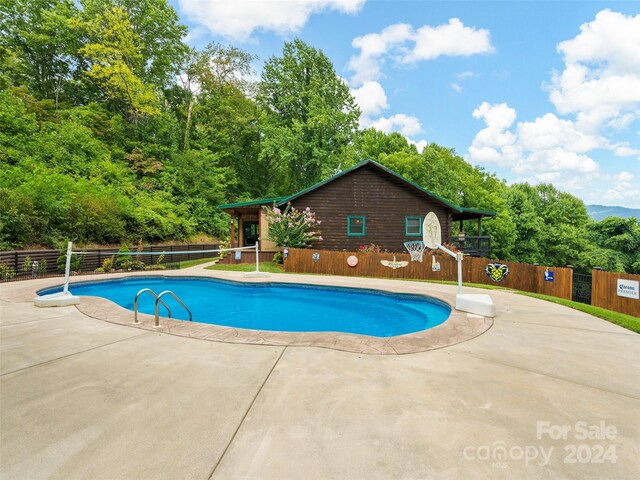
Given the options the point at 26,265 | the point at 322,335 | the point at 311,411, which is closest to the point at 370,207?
the point at 322,335

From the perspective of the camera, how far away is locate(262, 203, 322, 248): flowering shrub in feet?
51.9

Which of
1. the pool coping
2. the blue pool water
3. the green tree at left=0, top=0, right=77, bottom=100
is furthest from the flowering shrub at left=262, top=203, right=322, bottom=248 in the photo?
the green tree at left=0, top=0, right=77, bottom=100

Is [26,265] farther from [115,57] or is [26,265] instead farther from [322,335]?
[115,57]

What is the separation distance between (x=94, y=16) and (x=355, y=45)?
2111 centimetres

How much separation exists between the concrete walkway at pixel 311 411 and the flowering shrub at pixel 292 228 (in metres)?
11.4

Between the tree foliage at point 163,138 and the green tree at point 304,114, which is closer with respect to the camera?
the tree foliage at point 163,138

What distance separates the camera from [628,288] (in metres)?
7.65

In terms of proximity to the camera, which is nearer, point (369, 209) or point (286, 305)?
Result: point (286, 305)

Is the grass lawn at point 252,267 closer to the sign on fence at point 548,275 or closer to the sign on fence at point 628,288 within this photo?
the sign on fence at point 548,275

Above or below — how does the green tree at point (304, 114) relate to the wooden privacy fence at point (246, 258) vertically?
above

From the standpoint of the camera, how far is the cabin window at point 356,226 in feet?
56.5

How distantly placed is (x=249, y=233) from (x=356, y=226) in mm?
9410

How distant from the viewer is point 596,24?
1086 cm

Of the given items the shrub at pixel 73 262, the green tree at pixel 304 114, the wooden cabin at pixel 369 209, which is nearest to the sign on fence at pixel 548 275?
the wooden cabin at pixel 369 209
